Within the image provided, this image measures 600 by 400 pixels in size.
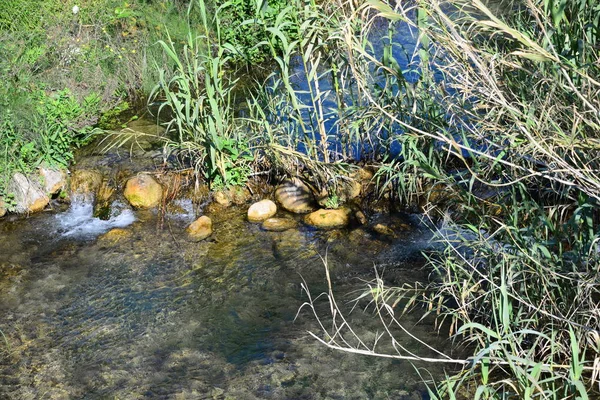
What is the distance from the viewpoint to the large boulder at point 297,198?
636 centimetres

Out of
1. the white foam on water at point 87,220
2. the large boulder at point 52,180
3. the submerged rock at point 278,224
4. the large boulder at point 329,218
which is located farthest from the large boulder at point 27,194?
the large boulder at point 329,218

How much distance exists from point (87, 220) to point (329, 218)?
7.05 ft

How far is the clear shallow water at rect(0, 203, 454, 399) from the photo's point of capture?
439 centimetres

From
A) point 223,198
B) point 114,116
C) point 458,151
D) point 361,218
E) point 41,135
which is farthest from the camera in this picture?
point 114,116

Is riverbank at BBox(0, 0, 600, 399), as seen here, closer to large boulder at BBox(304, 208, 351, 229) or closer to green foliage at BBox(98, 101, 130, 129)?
large boulder at BBox(304, 208, 351, 229)

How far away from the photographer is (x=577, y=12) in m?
3.86

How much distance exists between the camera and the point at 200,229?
622 centimetres

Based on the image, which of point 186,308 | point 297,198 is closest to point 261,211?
point 297,198

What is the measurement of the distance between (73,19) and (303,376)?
6.29 metres

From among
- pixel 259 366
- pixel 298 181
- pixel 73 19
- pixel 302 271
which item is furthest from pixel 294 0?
pixel 73 19

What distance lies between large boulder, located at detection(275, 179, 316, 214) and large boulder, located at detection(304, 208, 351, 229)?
0.13 m

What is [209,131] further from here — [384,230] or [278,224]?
[384,230]

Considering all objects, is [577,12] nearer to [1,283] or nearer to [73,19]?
[1,283]

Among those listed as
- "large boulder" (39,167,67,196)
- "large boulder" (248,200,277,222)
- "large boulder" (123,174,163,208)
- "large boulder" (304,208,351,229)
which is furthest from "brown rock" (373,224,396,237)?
"large boulder" (39,167,67,196)
